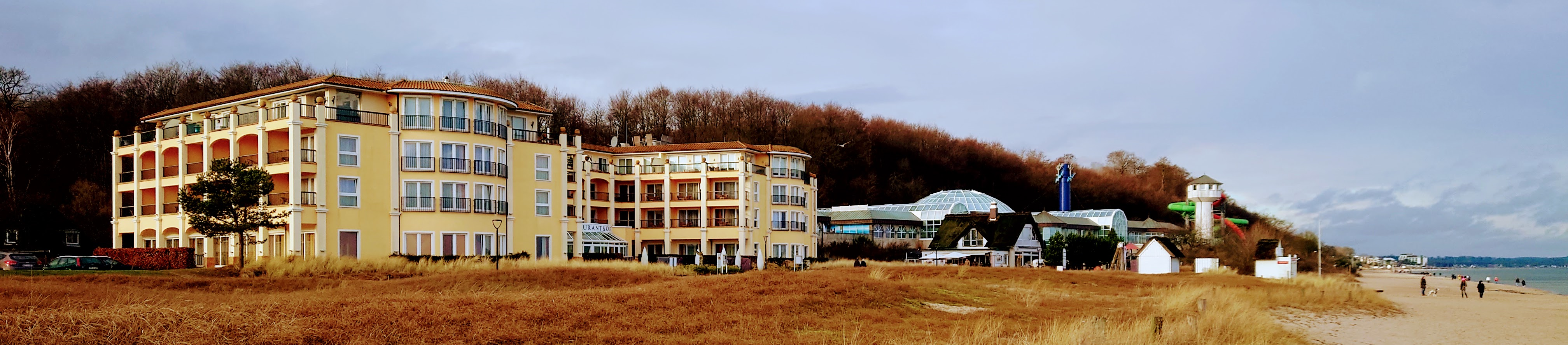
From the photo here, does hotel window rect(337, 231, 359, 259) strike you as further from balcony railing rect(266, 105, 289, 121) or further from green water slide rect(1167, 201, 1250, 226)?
green water slide rect(1167, 201, 1250, 226)

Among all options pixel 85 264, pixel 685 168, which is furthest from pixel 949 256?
pixel 85 264

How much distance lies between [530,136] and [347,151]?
9.79 meters

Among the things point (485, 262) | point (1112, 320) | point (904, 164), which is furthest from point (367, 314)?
point (904, 164)

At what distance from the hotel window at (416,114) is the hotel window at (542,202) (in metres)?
6.53

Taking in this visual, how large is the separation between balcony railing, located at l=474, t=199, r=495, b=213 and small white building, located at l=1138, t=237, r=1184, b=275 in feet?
106

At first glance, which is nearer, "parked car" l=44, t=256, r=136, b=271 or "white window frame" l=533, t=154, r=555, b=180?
"parked car" l=44, t=256, r=136, b=271

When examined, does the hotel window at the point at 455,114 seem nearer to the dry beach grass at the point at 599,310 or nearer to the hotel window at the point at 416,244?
the hotel window at the point at 416,244

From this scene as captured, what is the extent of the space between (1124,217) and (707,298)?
86250 mm

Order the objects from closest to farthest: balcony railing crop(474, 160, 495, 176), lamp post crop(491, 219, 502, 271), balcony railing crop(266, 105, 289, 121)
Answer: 1. lamp post crop(491, 219, 502, 271)
2. balcony railing crop(266, 105, 289, 121)
3. balcony railing crop(474, 160, 495, 176)

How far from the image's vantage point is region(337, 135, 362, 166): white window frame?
4781 cm

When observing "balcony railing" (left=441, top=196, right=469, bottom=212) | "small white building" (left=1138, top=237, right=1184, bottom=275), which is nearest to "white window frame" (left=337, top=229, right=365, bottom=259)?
"balcony railing" (left=441, top=196, right=469, bottom=212)

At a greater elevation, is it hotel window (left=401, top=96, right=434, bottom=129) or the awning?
hotel window (left=401, top=96, right=434, bottom=129)

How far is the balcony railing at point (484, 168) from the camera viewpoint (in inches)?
2010

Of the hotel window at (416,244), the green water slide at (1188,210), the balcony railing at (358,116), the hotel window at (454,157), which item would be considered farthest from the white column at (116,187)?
the green water slide at (1188,210)
